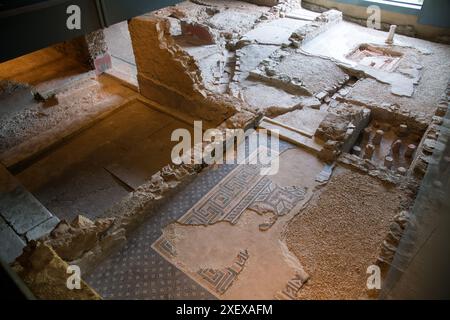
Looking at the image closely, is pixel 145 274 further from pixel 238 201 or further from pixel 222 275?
pixel 238 201

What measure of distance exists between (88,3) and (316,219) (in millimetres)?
3738

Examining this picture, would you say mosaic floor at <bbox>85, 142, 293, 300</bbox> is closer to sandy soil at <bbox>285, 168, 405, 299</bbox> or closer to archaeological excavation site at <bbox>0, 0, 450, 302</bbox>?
archaeological excavation site at <bbox>0, 0, 450, 302</bbox>

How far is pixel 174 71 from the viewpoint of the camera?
5609mm

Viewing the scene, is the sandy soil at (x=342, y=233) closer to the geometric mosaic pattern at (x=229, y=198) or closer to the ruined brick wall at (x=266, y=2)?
the geometric mosaic pattern at (x=229, y=198)

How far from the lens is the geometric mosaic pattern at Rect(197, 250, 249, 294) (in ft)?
10.4

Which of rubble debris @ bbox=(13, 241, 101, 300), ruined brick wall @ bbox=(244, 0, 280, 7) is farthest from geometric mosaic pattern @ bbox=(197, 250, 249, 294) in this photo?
ruined brick wall @ bbox=(244, 0, 280, 7)

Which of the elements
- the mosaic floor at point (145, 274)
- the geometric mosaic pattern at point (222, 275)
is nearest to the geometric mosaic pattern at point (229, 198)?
the mosaic floor at point (145, 274)

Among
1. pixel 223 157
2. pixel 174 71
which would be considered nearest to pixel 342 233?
pixel 223 157

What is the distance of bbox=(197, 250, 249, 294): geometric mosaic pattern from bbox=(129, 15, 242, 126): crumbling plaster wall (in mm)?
2571

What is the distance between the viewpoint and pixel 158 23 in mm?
5328

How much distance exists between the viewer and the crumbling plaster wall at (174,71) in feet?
17.6

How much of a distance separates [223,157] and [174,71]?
1982 millimetres
